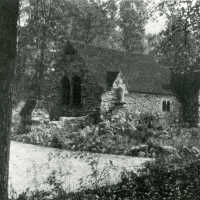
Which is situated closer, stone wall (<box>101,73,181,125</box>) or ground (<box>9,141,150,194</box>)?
ground (<box>9,141,150,194</box>)

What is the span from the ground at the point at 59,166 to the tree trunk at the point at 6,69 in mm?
2112

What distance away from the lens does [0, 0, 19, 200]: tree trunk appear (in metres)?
6.18

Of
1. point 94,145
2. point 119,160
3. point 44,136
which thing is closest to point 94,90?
point 44,136

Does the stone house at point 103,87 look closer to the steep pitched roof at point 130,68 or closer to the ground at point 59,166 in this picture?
the steep pitched roof at point 130,68

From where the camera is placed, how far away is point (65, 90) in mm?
31516

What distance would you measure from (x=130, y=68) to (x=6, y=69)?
2882cm

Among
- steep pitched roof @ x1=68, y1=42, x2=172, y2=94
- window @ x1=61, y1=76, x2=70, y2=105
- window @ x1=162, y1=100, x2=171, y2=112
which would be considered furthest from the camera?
window @ x1=162, y1=100, x2=171, y2=112

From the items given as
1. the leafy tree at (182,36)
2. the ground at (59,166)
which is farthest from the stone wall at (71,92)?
the leafy tree at (182,36)

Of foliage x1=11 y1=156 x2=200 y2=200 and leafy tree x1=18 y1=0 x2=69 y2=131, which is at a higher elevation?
leafy tree x1=18 y1=0 x2=69 y2=131

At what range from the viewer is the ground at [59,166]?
992cm

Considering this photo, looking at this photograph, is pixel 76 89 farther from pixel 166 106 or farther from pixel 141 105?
pixel 166 106

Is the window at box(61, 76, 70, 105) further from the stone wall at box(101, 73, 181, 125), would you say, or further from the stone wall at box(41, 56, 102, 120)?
the stone wall at box(101, 73, 181, 125)

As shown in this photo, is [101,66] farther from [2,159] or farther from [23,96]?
[2,159]

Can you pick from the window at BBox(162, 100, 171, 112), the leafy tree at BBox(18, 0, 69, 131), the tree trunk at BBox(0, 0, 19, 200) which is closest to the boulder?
the tree trunk at BBox(0, 0, 19, 200)
